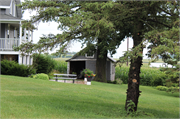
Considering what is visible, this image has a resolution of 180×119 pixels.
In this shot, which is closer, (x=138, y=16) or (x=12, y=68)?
(x=138, y=16)

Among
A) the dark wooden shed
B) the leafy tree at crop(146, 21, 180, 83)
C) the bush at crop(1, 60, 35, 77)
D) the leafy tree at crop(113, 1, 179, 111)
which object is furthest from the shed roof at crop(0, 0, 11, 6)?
the leafy tree at crop(146, 21, 180, 83)

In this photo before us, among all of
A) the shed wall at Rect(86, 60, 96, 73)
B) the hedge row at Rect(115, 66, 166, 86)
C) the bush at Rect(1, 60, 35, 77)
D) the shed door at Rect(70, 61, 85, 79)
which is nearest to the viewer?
the bush at Rect(1, 60, 35, 77)

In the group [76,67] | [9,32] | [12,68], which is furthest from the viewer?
[76,67]

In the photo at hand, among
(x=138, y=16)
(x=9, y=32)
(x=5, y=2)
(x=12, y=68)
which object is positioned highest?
(x=5, y=2)

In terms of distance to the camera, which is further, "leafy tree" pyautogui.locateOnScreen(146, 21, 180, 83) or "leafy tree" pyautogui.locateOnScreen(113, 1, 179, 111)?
"leafy tree" pyautogui.locateOnScreen(113, 1, 179, 111)

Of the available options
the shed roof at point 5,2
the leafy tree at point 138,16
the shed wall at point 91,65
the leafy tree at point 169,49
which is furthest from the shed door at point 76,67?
the leafy tree at point 169,49

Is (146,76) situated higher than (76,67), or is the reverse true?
(76,67)

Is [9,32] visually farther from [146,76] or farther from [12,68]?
[146,76]

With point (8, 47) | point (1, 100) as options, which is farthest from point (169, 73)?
point (8, 47)

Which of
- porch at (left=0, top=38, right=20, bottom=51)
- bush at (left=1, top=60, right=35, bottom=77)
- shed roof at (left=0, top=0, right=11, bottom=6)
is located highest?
shed roof at (left=0, top=0, right=11, bottom=6)

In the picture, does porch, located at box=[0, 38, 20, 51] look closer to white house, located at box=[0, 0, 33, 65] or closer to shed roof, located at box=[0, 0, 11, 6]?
white house, located at box=[0, 0, 33, 65]

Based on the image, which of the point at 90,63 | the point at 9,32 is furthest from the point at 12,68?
the point at 90,63

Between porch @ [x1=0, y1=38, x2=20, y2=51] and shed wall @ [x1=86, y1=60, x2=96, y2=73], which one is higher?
porch @ [x1=0, y1=38, x2=20, y2=51]

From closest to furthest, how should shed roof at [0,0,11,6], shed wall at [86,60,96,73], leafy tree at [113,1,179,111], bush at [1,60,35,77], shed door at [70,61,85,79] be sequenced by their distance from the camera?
leafy tree at [113,1,179,111], bush at [1,60,35,77], shed roof at [0,0,11,6], shed wall at [86,60,96,73], shed door at [70,61,85,79]
